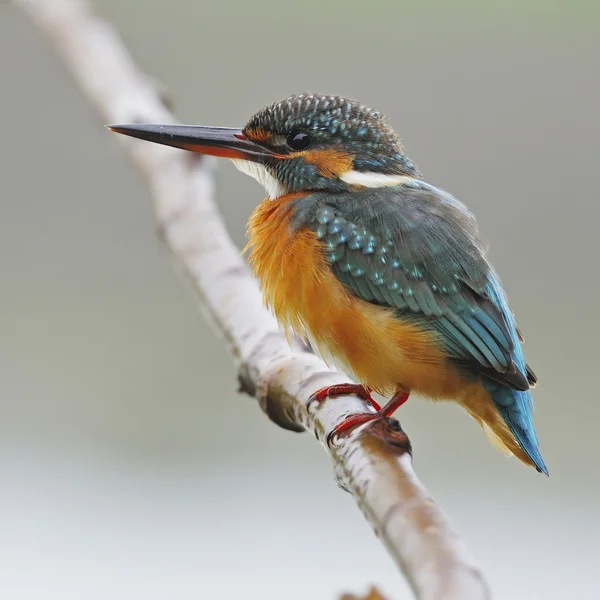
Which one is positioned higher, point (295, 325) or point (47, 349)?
point (47, 349)

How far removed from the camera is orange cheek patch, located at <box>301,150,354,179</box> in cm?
156

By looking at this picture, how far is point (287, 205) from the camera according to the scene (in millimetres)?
1560

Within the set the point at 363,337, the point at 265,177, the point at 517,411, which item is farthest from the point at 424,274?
the point at 265,177

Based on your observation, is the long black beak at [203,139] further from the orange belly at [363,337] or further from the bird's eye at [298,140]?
the orange belly at [363,337]

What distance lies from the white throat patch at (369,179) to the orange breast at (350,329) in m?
0.13

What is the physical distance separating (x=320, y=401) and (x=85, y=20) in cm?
106

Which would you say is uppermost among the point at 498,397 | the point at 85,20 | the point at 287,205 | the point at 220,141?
the point at 85,20

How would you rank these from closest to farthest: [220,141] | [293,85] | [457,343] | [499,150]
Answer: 1. [457,343]
2. [220,141]
3. [499,150]
4. [293,85]

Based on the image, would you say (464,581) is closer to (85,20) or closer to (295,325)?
(295,325)

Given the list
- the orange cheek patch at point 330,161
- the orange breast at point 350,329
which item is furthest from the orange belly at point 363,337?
the orange cheek patch at point 330,161

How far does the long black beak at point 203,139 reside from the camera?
1.48 meters

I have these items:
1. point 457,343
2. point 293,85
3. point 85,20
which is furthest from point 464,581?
point 293,85

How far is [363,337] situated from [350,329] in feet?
0.07

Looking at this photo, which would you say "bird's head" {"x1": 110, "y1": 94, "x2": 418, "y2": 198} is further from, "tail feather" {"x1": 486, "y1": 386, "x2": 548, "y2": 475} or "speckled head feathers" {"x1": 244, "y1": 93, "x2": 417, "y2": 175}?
"tail feather" {"x1": 486, "y1": 386, "x2": 548, "y2": 475}
